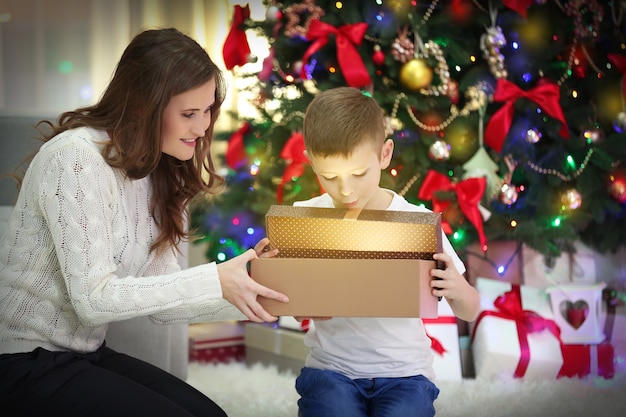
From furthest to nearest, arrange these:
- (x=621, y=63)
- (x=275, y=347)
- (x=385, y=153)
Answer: (x=275, y=347), (x=621, y=63), (x=385, y=153)

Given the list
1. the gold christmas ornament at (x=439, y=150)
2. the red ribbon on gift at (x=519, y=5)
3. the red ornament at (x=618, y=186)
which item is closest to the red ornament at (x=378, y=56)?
the gold christmas ornament at (x=439, y=150)

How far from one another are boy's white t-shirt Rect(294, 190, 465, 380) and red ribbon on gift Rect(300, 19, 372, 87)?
1.02 meters

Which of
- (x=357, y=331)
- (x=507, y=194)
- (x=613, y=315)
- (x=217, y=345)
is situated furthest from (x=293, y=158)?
(x=613, y=315)

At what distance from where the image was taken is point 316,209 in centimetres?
169

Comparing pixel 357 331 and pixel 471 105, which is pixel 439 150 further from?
pixel 357 331

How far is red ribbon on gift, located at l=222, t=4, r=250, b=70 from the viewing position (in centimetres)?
294

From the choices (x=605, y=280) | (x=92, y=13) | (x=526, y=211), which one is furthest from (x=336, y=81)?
(x=92, y=13)

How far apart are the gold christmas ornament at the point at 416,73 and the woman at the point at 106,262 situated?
1.10m

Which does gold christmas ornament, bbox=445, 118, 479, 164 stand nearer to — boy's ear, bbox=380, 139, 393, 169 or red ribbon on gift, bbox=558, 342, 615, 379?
red ribbon on gift, bbox=558, 342, 615, 379

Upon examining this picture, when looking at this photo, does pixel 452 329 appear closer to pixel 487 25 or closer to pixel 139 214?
pixel 487 25

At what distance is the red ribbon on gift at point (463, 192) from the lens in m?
2.65

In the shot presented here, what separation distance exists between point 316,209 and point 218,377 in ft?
4.38

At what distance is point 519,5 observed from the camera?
277cm

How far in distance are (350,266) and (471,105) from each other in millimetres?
1540
